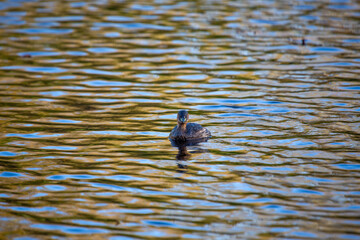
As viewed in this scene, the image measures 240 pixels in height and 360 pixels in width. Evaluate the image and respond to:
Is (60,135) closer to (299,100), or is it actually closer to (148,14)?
(299,100)

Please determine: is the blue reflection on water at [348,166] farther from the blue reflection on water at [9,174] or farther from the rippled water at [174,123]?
the blue reflection on water at [9,174]

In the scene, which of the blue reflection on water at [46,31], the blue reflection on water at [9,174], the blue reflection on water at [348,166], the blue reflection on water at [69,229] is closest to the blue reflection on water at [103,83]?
the blue reflection on water at [46,31]

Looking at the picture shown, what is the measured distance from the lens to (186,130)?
12859 mm

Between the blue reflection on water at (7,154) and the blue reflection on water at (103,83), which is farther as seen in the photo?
the blue reflection on water at (103,83)

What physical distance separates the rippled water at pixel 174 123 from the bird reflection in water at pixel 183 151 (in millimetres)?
60

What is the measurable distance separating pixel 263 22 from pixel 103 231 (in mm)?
18076

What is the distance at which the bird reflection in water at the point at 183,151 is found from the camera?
11180 millimetres

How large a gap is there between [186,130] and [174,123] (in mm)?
1461

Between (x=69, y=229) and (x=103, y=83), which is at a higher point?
(x=103, y=83)

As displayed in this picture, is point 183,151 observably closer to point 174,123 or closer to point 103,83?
point 174,123

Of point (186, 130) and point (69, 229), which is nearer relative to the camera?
point (69, 229)

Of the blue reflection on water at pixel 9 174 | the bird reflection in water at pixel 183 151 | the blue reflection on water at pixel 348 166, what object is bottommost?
the blue reflection on water at pixel 9 174

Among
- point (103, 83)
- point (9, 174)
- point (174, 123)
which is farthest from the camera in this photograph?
point (103, 83)

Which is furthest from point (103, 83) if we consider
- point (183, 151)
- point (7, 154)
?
point (183, 151)
